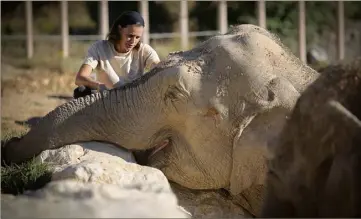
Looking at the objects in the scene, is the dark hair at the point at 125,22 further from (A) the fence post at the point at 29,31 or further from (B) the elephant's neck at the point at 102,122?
(A) the fence post at the point at 29,31

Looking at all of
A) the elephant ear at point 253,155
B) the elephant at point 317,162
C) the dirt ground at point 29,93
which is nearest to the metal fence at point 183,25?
the dirt ground at point 29,93

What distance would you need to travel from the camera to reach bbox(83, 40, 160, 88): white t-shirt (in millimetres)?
8719

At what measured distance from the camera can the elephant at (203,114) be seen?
→ 25.0 feet

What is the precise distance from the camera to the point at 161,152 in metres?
7.96

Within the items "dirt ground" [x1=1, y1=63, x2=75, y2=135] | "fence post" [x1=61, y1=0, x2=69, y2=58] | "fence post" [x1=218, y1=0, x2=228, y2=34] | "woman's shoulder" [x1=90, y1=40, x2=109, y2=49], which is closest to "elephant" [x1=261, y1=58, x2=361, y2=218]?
"woman's shoulder" [x1=90, y1=40, x2=109, y2=49]

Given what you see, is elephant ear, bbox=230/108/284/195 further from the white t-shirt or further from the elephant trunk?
the white t-shirt

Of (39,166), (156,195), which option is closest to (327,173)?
(156,195)

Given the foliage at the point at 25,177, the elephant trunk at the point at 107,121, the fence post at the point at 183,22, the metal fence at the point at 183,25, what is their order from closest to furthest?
the foliage at the point at 25,177
the elephant trunk at the point at 107,121
the metal fence at the point at 183,25
the fence post at the point at 183,22

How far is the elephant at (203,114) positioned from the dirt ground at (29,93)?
3.91m

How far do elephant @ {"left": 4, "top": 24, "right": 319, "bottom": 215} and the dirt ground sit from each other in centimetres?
391

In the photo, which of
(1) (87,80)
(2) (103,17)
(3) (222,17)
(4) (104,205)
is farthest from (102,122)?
(3) (222,17)

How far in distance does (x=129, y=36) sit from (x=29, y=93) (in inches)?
316

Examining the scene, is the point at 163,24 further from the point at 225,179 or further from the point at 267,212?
the point at 267,212

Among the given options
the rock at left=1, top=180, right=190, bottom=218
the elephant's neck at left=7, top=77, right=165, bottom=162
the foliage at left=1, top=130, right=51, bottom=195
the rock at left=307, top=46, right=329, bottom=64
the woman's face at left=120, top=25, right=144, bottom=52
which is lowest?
the rock at left=307, top=46, right=329, bottom=64
